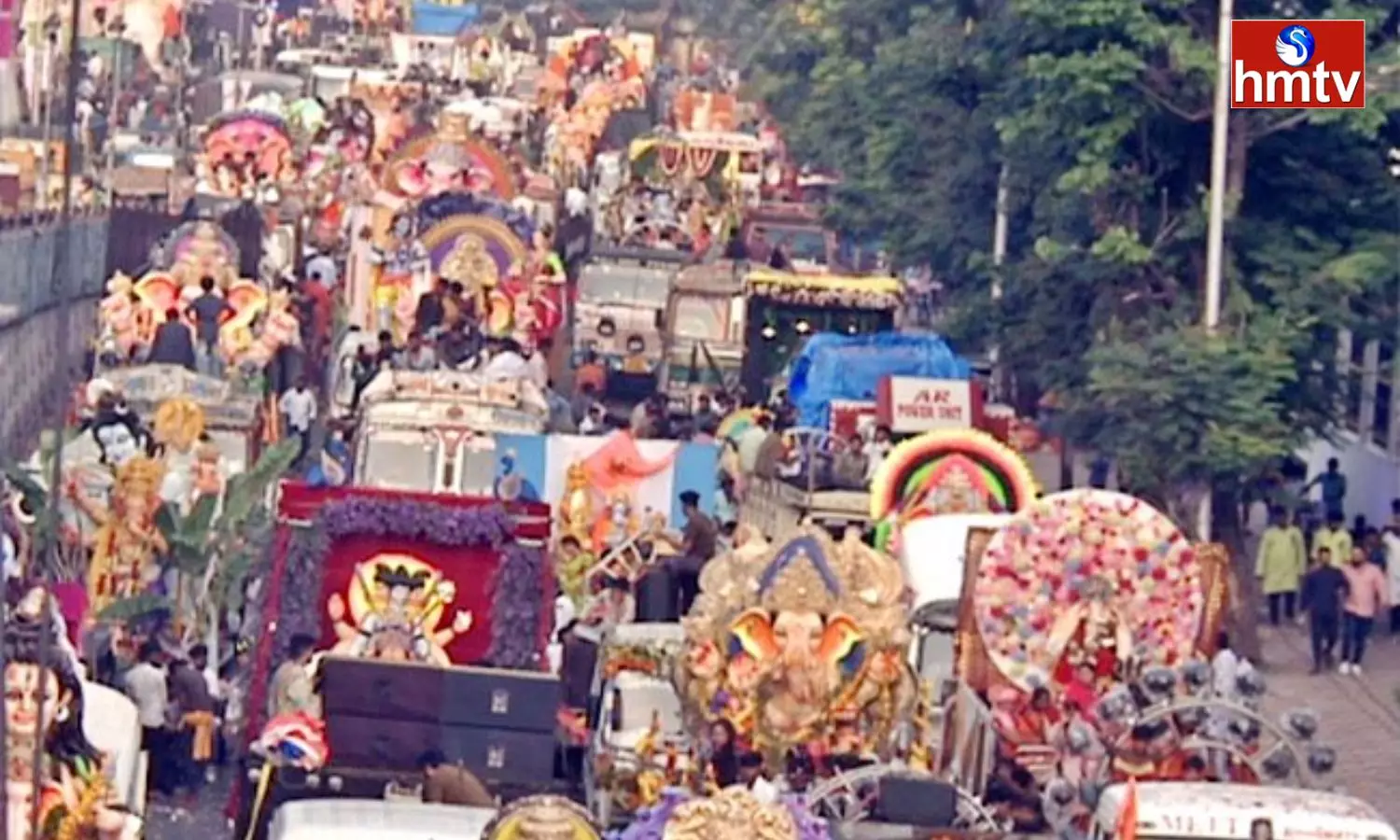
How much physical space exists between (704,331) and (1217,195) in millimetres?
13432

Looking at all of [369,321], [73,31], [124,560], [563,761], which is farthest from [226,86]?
[73,31]

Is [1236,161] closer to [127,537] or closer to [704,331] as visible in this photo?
[127,537]

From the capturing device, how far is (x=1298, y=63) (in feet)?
119

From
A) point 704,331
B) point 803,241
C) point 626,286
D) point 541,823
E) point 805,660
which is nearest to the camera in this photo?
point 541,823

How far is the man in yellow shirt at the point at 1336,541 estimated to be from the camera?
115ft

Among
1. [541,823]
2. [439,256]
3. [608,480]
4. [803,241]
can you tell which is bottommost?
[541,823]

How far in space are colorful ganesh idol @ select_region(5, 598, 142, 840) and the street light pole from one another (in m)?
15.6

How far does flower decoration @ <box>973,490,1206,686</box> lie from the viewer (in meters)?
27.2

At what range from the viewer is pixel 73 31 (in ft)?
55.1

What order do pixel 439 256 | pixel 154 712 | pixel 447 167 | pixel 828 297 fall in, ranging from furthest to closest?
pixel 447 167
pixel 828 297
pixel 439 256
pixel 154 712

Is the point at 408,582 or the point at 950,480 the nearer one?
the point at 408,582

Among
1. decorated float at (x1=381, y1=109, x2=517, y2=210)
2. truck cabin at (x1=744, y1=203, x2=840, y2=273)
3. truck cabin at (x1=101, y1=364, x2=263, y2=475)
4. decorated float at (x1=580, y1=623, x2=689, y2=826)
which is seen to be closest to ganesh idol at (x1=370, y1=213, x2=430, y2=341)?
decorated float at (x1=381, y1=109, x2=517, y2=210)

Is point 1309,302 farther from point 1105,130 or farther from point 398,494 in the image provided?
point 398,494

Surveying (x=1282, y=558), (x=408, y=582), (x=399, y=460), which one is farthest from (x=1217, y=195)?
(x=408, y=582)
